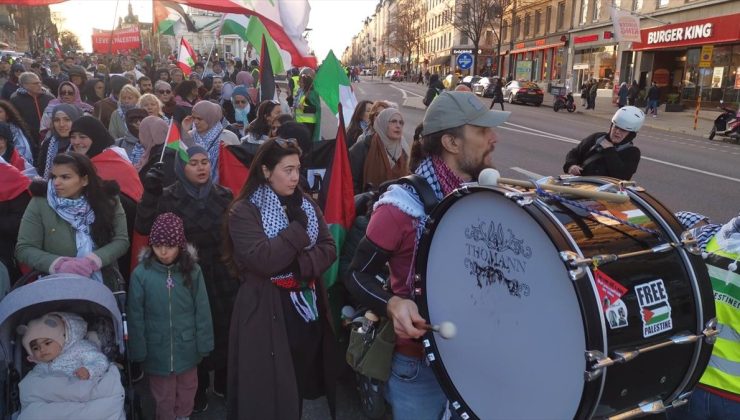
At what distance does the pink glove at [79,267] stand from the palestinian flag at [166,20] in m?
10.5

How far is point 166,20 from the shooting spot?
1440 cm

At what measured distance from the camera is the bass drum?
1604 mm

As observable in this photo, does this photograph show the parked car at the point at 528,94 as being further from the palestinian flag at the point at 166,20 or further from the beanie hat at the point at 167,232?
the beanie hat at the point at 167,232

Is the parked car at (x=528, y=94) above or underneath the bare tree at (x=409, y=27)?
underneath

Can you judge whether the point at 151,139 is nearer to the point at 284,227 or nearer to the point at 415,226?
the point at 284,227

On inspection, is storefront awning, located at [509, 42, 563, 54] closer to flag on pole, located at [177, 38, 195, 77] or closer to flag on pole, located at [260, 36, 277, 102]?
flag on pole, located at [177, 38, 195, 77]

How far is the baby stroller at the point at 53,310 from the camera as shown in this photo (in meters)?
2.77

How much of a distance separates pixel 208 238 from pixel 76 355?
1.09 m

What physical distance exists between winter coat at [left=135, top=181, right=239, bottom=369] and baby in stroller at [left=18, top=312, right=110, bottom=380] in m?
0.90

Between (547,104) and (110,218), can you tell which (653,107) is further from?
(110,218)

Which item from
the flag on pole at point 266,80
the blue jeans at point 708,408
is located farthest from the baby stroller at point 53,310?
the flag on pole at point 266,80

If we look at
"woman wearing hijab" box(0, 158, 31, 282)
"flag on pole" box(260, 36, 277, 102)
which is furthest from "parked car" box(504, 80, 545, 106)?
"woman wearing hijab" box(0, 158, 31, 282)

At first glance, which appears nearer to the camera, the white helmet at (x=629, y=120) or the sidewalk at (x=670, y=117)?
the white helmet at (x=629, y=120)

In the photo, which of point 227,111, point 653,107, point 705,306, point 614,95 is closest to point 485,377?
point 705,306
